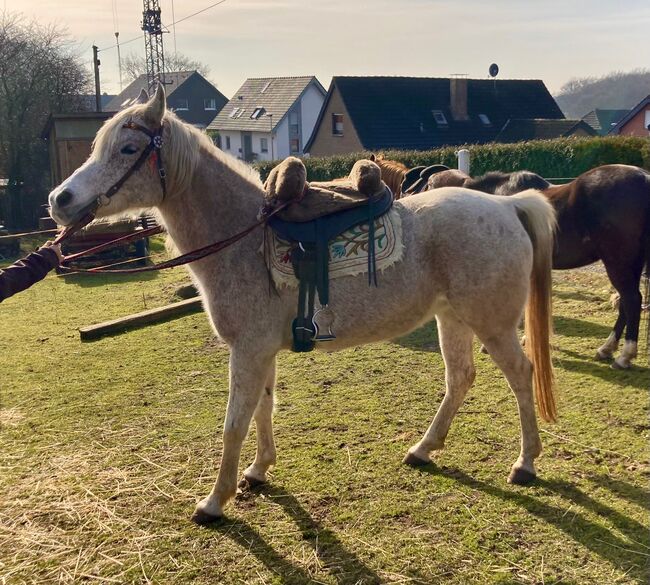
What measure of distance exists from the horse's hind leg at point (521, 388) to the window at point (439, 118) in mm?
26551

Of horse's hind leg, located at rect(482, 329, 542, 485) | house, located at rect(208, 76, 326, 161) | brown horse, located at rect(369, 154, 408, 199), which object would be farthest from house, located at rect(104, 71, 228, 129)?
horse's hind leg, located at rect(482, 329, 542, 485)

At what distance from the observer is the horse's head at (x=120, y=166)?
10.4 ft

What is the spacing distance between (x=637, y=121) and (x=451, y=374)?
30.4 m

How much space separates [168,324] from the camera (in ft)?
25.2

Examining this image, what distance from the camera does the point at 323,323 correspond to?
3.46 m

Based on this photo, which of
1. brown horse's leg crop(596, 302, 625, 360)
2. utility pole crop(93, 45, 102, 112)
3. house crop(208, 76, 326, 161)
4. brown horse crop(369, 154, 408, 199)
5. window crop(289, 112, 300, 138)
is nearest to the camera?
brown horse's leg crop(596, 302, 625, 360)

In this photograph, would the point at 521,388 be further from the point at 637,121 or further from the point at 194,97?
the point at 194,97

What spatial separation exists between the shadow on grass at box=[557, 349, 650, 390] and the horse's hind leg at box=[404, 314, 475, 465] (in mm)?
1714

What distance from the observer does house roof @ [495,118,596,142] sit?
2875 centimetres

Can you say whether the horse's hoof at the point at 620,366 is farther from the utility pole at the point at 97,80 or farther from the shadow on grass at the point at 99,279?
the utility pole at the point at 97,80

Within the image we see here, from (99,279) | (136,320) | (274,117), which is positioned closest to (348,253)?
(136,320)

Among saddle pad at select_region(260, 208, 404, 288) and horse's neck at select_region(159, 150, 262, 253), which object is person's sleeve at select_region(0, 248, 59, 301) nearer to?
horse's neck at select_region(159, 150, 262, 253)

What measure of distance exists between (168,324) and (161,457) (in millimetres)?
3608

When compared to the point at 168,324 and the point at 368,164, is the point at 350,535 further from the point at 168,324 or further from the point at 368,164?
the point at 168,324
